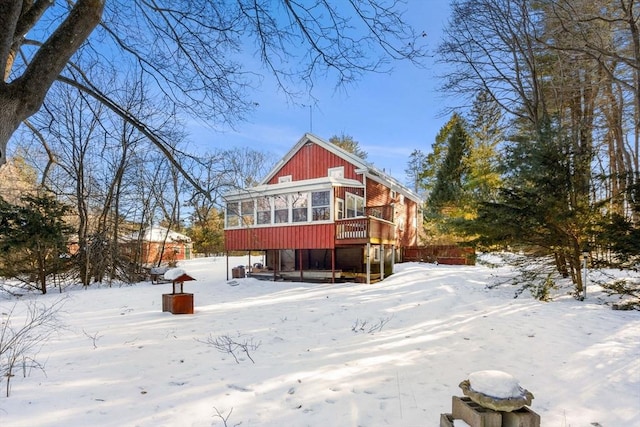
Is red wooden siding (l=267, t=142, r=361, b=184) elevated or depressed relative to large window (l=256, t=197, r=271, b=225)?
elevated

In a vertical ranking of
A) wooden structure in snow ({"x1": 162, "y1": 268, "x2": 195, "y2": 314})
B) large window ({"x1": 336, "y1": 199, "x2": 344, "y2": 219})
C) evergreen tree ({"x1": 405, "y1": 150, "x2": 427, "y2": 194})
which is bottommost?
wooden structure in snow ({"x1": 162, "y1": 268, "x2": 195, "y2": 314})

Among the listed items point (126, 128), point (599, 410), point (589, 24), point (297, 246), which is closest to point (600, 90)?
point (589, 24)

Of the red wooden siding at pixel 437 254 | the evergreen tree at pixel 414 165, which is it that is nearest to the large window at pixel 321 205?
the red wooden siding at pixel 437 254

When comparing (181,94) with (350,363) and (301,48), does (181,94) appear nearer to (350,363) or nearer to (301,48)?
(301,48)

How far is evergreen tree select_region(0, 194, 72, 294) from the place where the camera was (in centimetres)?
1016

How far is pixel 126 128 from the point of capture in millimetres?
14109

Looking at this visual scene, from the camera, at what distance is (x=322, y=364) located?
4.22 meters

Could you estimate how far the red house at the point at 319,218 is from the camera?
41.7 ft

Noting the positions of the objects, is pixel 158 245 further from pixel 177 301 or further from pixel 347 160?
pixel 177 301

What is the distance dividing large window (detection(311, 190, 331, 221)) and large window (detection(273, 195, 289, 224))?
122cm

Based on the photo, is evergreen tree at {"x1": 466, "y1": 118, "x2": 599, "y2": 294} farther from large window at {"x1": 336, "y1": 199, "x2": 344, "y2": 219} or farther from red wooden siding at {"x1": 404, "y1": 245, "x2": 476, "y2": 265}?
red wooden siding at {"x1": 404, "y1": 245, "x2": 476, "y2": 265}

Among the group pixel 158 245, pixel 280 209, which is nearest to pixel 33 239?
pixel 280 209

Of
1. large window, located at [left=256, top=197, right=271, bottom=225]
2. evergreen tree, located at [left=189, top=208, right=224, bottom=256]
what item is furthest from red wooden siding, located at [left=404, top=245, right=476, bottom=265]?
evergreen tree, located at [left=189, top=208, right=224, bottom=256]

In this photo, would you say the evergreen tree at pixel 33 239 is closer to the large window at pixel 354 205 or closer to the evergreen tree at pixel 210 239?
the large window at pixel 354 205
